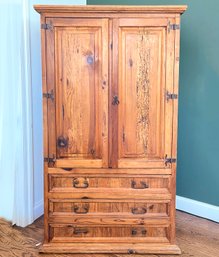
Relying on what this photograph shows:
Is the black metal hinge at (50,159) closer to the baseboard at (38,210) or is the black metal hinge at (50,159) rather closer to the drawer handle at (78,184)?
the drawer handle at (78,184)

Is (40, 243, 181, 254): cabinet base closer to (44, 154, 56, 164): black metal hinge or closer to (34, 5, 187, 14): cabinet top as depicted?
(44, 154, 56, 164): black metal hinge

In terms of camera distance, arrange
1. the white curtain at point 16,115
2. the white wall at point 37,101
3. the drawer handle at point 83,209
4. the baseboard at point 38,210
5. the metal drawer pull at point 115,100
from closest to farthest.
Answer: the metal drawer pull at point 115,100
the drawer handle at point 83,209
the white curtain at point 16,115
the white wall at point 37,101
the baseboard at point 38,210

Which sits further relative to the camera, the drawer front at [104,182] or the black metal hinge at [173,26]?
the drawer front at [104,182]

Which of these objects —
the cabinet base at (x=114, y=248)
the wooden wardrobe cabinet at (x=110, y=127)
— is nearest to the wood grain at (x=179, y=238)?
the cabinet base at (x=114, y=248)

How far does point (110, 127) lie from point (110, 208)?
0.56m

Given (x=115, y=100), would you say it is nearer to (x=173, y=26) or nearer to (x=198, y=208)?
(x=173, y=26)

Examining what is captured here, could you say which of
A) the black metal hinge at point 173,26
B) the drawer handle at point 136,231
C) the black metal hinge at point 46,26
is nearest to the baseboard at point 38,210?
the drawer handle at point 136,231

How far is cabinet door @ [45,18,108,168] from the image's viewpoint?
1.84 metres

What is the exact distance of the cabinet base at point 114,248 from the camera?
1989 millimetres

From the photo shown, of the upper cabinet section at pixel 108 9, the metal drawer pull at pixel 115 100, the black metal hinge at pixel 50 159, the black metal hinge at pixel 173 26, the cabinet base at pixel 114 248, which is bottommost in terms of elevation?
the cabinet base at pixel 114 248

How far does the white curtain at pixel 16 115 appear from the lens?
7.09 ft

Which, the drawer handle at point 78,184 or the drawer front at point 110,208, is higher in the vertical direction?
the drawer handle at point 78,184


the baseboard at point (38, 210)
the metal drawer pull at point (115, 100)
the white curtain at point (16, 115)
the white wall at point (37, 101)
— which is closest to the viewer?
the metal drawer pull at point (115, 100)

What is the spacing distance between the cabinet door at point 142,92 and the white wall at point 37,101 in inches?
31.4
